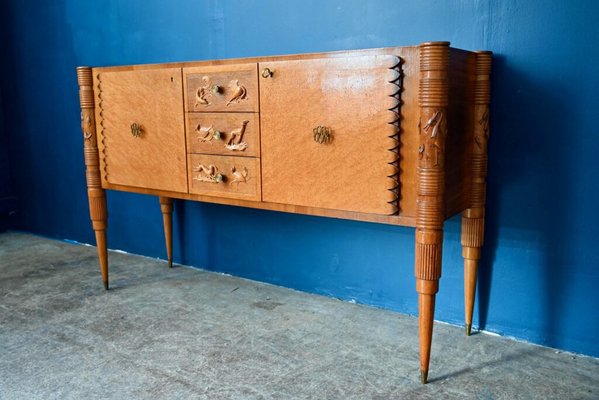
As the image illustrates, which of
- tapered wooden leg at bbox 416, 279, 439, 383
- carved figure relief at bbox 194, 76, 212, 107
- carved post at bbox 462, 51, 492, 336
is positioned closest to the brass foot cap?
tapered wooden leg at bbox 416, 279, 439, 383

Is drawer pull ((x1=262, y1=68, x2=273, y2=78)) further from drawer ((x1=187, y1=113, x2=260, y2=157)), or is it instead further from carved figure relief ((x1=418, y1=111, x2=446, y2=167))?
carved figure relief ((x1=418, y1=111, x2=446, y2=167))

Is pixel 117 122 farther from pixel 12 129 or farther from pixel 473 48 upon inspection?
pixel 12 129

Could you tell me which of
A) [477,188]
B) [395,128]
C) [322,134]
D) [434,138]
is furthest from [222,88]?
[477,188]

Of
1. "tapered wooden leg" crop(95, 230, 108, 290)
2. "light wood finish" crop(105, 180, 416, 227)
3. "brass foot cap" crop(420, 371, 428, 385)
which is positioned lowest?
"brass foot cap" crop(420, 371, 428, 385)

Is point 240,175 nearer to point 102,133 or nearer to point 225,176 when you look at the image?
point 225,176

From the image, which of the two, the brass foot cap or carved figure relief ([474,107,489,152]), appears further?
carved figure relief ([474,107,489,152])

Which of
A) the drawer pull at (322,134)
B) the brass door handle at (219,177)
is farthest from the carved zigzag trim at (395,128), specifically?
the brass door handle at (219,177)

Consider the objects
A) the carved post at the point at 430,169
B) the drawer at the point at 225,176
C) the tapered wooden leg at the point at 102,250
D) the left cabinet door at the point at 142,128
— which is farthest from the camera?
the tapered wooden leg at the point at 102,250

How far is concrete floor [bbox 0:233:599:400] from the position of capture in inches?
57.8

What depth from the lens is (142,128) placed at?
1.96 meters

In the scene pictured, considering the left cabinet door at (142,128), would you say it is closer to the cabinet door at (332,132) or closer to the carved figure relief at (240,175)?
the carved figure relief at (240,175)

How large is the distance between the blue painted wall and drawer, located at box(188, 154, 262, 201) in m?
0.48

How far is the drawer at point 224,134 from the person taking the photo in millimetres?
1682

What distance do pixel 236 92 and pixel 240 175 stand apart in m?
0.25
